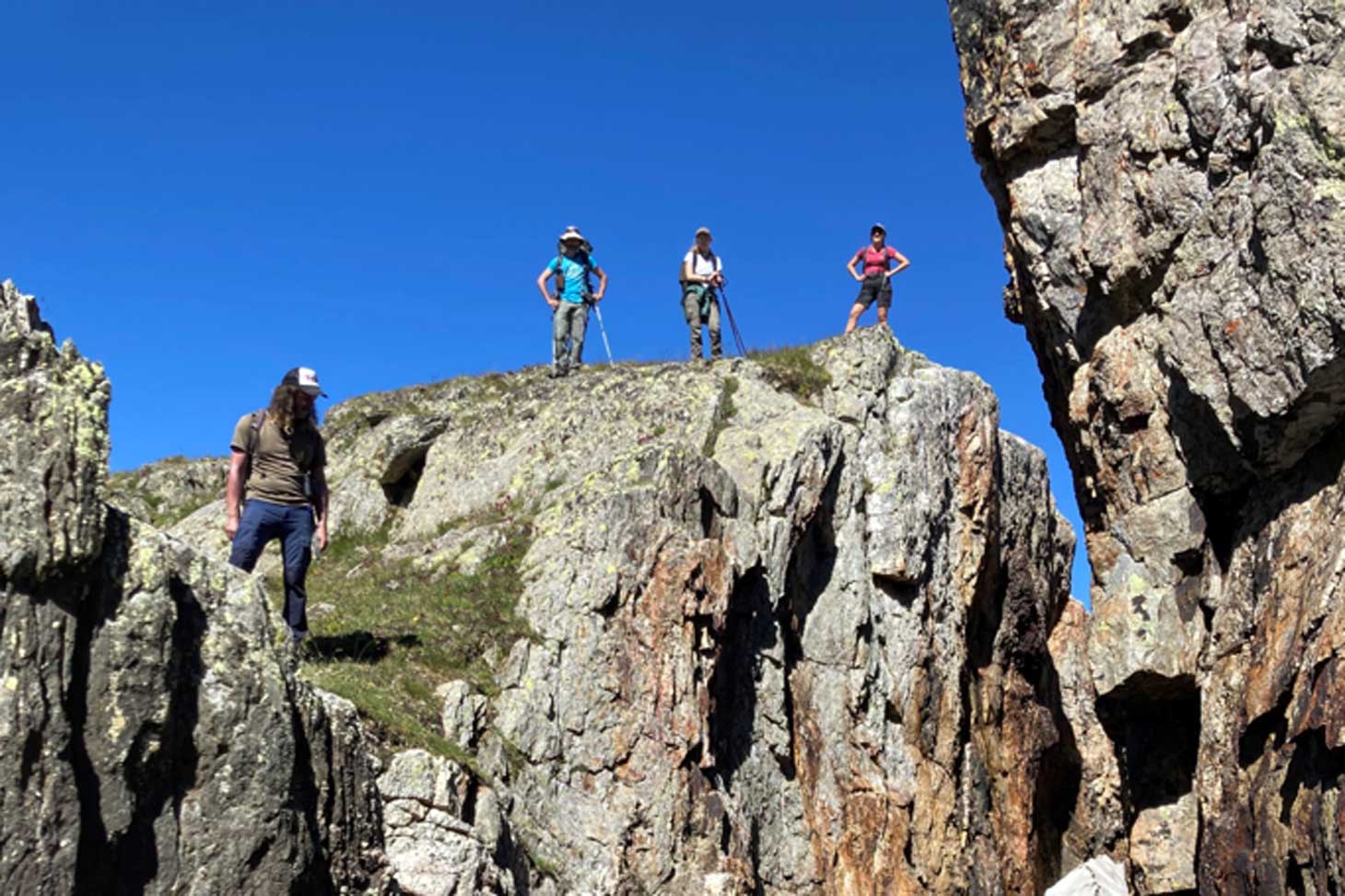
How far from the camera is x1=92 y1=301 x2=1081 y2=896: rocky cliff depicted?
19.3 metres

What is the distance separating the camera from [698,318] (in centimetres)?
3072

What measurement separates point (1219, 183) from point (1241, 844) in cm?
850

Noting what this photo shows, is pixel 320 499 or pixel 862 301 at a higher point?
pixel 862 301

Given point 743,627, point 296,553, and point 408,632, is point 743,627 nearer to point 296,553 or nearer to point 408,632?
point 408,632

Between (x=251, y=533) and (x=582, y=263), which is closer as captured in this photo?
(x=251, y=533)

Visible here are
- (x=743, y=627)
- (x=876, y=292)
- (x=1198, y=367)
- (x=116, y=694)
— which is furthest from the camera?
(x=876, y=292)

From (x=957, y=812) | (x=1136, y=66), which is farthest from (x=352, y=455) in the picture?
(x=1136, y=66)

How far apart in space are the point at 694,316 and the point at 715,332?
0.75 m

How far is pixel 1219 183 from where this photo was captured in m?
17.3

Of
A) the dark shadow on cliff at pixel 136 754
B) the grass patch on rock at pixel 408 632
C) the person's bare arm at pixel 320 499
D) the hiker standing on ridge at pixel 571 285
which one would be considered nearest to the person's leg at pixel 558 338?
the hiker standing on ridge at pixel 571 285

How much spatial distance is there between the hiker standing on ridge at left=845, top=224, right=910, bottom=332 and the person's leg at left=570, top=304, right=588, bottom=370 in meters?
6.70

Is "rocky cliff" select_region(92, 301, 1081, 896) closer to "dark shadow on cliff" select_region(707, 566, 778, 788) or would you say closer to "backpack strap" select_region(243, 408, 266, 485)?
"dark shadow on cliff" select_region(707, 566, 778, 788)

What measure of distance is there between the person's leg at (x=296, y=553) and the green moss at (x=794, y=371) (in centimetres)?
1543

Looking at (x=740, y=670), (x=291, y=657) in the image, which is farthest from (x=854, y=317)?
(x=291, y=657)
